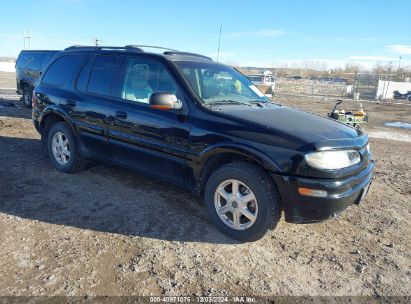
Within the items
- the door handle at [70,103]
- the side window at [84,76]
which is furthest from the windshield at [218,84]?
the door handle at [70,103]

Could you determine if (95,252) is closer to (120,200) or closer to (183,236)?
(183,236)

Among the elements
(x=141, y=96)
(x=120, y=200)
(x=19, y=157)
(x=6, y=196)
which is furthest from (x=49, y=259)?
(x=19, y=157)

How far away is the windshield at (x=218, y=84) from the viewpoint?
401 cm

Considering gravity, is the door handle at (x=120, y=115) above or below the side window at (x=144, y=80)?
below

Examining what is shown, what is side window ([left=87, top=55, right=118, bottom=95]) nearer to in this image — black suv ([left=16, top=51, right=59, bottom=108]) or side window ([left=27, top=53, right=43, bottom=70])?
black suv ([left=16, top=51, right=59, bottom=108])

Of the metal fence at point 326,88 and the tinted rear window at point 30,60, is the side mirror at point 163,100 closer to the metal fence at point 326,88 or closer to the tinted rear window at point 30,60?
the tinted rear window at point 30,60

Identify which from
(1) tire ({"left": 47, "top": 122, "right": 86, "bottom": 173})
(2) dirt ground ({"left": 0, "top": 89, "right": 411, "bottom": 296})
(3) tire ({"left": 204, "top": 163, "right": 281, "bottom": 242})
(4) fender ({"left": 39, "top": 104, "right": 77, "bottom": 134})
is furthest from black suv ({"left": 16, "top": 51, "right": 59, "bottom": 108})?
(3) tire ({"left": 204, "top": 163, "right": 281, "bottom": 242})

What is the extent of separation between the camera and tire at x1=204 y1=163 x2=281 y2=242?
3.33 meters

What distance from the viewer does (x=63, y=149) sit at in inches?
212

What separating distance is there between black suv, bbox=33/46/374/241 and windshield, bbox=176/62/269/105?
0.02 metres

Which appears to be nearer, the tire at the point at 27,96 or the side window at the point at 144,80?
the side window at the point at 144,80

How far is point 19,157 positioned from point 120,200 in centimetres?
285

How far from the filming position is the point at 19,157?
6.23 m

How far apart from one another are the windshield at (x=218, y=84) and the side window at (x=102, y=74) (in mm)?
1040
